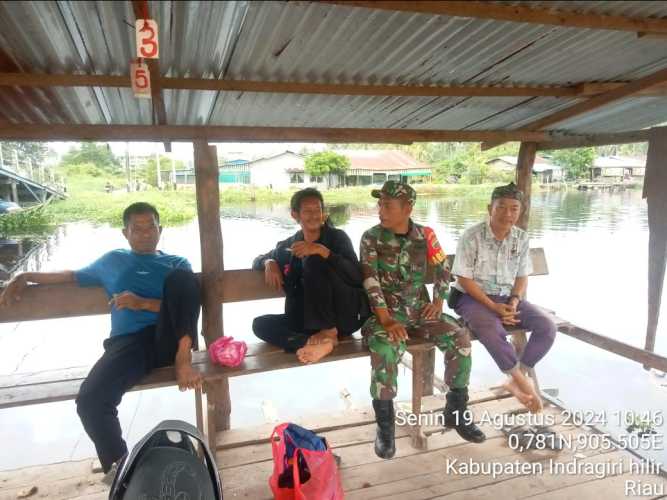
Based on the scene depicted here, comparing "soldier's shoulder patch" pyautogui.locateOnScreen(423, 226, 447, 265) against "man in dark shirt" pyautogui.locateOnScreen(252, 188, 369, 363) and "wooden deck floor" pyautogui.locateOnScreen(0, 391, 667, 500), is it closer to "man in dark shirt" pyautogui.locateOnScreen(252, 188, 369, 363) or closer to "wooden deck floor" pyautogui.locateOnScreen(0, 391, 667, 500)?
"man in dark shirt" pyautogui.locateOnScreen(252, 188, 369, 363)

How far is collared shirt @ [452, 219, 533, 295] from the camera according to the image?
273 cm

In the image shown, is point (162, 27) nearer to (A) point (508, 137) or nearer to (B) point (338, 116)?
(B) point (338, 116)

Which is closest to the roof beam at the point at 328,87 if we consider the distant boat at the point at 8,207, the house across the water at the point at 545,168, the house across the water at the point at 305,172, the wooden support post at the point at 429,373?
the wooden support post at the point at 429,373

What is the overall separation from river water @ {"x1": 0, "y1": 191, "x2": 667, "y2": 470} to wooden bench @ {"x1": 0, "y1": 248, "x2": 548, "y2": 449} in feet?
0.92

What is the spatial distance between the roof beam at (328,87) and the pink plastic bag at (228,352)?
1.32 m

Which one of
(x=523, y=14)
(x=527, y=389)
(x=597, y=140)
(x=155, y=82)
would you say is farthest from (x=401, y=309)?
(x=597, y=140)

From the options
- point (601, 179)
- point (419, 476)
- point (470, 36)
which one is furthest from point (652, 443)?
point (601, 179)

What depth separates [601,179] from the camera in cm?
1769

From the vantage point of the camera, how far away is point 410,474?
2389 mm

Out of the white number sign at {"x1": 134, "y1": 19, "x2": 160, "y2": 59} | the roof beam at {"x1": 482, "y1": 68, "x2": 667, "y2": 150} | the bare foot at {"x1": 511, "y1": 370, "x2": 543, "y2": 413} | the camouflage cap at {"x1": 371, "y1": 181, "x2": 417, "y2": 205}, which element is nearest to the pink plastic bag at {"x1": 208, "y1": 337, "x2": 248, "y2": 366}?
the camouflage cap at {"x1": 371, "y1": 181, "x2": 417, "y2": 205}

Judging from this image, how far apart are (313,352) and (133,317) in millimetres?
999

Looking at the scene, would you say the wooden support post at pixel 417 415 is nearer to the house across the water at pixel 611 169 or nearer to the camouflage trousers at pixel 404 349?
the camouflage trousers at pixel 404 349

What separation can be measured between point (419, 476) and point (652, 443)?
69.9 inches

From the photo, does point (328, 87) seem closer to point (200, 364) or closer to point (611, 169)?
point (200, 364)
